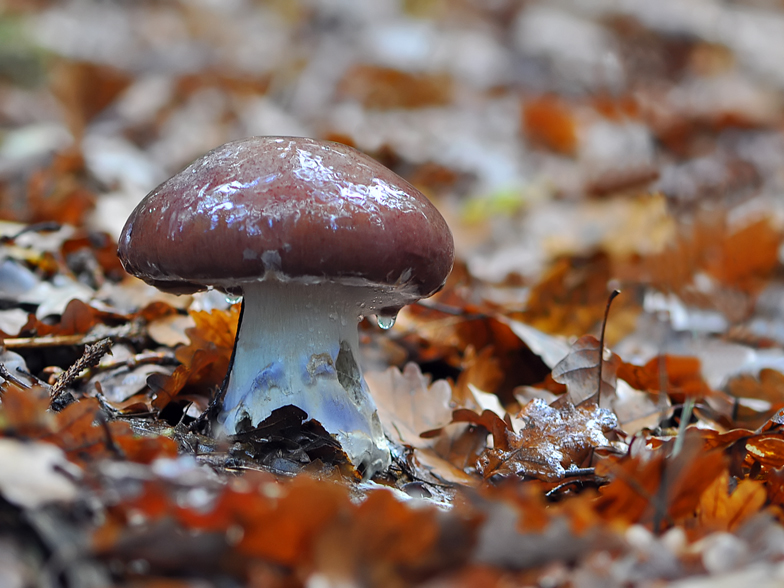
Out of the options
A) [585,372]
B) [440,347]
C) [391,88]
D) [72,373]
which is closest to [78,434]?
[72,373]

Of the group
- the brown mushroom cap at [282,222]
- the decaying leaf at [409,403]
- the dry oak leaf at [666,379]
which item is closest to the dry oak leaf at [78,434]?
the brown mushroom cap at [282,222]

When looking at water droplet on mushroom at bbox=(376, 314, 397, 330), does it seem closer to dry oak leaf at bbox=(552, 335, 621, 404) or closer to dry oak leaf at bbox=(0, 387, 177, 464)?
dry oak leaf at bbox=(552, 335, 621, 404)

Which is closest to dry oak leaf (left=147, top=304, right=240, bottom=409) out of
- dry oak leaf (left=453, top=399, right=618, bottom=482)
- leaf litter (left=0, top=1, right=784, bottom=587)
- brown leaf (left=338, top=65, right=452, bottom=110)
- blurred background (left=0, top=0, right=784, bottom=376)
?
leaf litter (left=0, top=1, right=784, bottom=587)

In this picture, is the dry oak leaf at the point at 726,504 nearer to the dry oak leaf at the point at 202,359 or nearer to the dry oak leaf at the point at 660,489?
the dry oak leaf at the point at 660,489

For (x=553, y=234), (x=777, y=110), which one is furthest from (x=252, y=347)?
(x=777, y=110)

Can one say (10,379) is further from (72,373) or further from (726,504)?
(726,504)

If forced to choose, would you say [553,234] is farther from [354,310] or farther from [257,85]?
[257,85]
